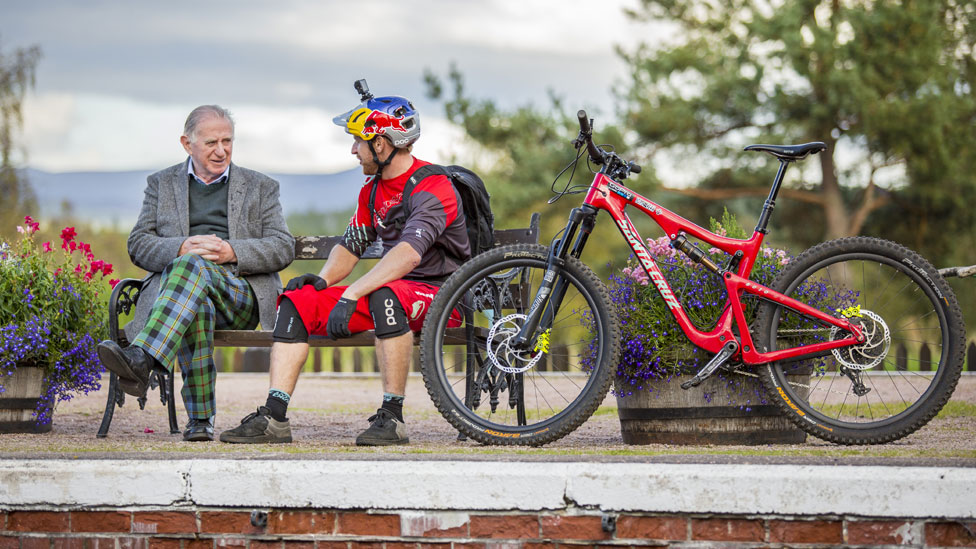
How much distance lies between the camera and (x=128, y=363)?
441 centimetres

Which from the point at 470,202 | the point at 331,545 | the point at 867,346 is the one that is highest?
the point at 470,202

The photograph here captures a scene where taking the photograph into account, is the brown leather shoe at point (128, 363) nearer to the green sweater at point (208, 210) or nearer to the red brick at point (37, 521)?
the red brick at point (37, 521)

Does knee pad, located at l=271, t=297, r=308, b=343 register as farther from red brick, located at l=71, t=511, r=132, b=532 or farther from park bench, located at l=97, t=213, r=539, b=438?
red brick, located at l=71, t=511, r=132, b=532

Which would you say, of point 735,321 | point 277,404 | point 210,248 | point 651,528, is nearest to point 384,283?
point 277,404

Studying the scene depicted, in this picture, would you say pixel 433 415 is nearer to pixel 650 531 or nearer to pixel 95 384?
pixel 95 384

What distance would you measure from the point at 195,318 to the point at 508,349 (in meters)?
1.50

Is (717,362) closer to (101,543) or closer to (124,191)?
(101,543)

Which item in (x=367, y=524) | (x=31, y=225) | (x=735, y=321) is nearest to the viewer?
(x=367, y=524)

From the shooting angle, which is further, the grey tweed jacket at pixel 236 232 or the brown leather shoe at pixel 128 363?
the grey tweed jacket at pixel 236 232

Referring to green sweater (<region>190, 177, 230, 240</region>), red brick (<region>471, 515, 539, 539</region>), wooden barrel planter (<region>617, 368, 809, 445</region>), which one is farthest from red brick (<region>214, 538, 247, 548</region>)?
green sweater (<region>190, 177, 230, 240</region>)

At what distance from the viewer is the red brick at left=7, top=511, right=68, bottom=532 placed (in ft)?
11.6

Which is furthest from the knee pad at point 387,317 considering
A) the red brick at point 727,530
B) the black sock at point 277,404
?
the red brick at point 727,530

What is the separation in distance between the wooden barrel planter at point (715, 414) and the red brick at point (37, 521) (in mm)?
2217

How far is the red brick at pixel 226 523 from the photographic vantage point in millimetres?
3418
